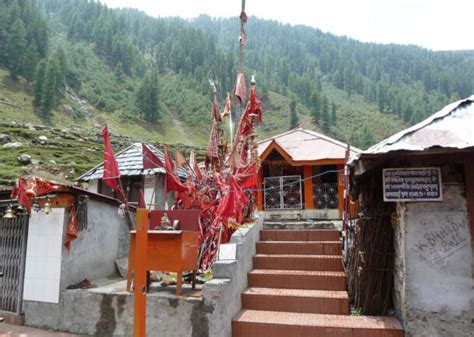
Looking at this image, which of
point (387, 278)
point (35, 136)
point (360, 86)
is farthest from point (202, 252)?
point (360, 86)

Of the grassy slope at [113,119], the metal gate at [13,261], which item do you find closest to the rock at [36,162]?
the grassy slope at [113,119]

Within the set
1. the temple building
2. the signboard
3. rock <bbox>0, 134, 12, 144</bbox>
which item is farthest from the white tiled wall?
rock <bbox>0, 134, 12, 144</bbox>

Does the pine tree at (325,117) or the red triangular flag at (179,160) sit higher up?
the pine tree at (325,117)

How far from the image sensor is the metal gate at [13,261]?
25.5 ft

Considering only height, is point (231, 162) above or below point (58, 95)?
below

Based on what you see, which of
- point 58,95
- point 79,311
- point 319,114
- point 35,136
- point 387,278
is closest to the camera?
point 387,278

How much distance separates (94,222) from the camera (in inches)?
330

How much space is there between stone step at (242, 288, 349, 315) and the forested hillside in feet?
154

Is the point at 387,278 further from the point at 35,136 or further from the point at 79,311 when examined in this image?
the point at 35,136

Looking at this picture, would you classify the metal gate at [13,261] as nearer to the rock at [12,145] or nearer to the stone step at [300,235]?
the stone step at [300,235]

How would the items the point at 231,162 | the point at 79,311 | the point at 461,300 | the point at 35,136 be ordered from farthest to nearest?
1. the point at 35,136
2. the point at 231,162
3. the point at 79,311
4. the point at 461,300

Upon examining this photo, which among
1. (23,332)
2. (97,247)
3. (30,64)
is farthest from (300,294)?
(30,64)

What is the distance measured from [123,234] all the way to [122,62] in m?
82.2

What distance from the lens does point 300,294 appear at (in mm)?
6977
